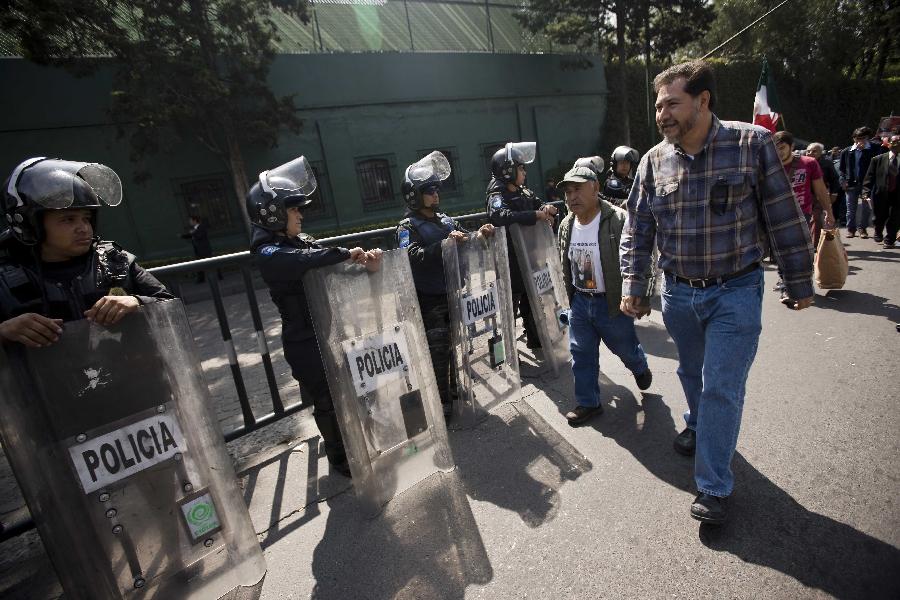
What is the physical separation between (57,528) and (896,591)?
3.26 m

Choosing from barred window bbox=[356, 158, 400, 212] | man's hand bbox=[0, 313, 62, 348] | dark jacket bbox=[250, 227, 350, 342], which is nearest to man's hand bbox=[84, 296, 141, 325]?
man's hand bbox=[0, 313, 62, 348]

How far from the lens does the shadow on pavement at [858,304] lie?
473 centimetres

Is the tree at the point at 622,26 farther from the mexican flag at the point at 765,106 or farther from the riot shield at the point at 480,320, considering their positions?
the riot shield at the point at 480,320

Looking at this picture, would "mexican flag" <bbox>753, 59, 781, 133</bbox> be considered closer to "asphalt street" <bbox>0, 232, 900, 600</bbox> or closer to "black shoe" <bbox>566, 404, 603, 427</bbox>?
"asphalt street" <bbox>0, 232, 900, 600</bbox>

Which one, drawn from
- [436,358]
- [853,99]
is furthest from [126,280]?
[853,99]

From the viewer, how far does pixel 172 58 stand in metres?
11.3

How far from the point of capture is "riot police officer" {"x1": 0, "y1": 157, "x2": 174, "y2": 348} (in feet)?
6.29

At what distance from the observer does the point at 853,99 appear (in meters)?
27.4

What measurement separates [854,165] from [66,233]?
456 inches

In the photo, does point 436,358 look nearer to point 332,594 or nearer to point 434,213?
point 434,213

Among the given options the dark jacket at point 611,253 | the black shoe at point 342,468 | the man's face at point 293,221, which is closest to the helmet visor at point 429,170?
the man's face at point 293,221

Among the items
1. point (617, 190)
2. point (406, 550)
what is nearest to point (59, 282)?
point (406, 550)

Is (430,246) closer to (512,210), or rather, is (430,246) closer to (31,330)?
(512,210)

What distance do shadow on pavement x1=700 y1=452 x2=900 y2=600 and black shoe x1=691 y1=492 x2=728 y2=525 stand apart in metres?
0.06
